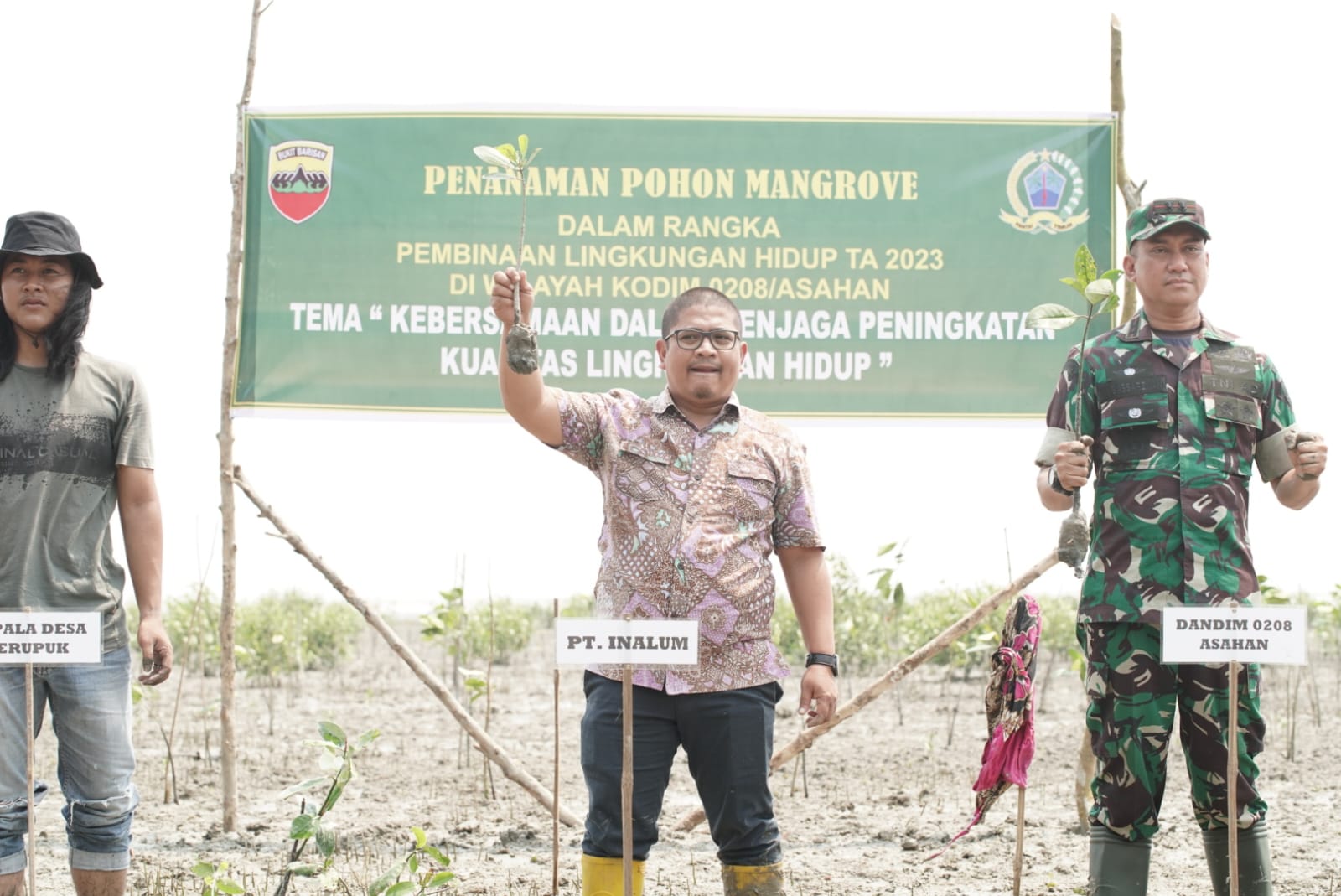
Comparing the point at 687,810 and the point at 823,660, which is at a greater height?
the point at 823,660

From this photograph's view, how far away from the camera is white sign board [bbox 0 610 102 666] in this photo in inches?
99.0

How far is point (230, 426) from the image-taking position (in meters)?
4.22

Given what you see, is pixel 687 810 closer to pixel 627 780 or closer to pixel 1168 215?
pixel 627 780

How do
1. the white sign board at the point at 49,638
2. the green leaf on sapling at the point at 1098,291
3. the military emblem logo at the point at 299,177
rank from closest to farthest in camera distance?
the white sign board at the point at 49,638, the green leaf on sapling at the point at 1098,291, the military emblem logo at the point at 299,177

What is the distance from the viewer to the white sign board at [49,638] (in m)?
2.52

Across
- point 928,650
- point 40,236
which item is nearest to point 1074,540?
point 928,650

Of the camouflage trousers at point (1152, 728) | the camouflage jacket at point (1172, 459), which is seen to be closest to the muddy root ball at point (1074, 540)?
the camouflage jacket at point (1172, 459)

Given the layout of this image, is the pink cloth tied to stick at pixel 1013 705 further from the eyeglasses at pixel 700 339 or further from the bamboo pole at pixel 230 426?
the bamboo pole at pixel 230 426

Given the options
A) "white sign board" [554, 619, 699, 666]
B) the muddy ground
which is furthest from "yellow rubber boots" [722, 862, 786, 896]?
the muddy ground

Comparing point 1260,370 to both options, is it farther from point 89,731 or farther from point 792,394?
point 89,731

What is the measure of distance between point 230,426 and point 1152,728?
122 inches

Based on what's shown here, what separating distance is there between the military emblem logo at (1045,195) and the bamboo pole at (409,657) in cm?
257

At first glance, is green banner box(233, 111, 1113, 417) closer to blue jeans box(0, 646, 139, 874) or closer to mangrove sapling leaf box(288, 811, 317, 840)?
blue jeans box(0, 646, 139, 874)

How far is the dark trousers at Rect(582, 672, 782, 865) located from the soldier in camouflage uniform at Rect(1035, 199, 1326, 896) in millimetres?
746
